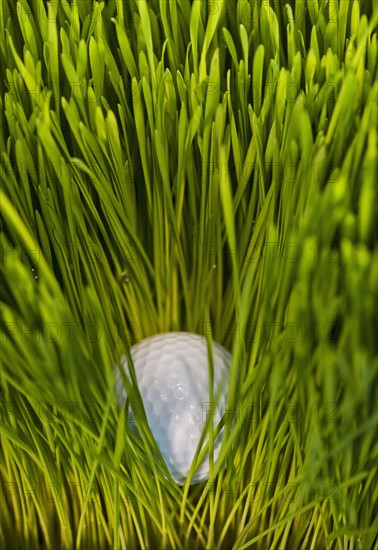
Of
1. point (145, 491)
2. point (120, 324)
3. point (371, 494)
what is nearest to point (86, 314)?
point (120, 324)

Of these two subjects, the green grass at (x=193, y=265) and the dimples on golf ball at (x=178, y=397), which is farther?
the dimples on golf ball at (x=178, y=397)

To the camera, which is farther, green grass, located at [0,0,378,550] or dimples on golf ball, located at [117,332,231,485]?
dimples on golf ball, located at [117,332,231,485]

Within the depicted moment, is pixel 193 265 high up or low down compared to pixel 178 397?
up

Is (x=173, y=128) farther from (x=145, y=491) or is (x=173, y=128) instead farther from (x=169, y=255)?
(x=145, y=491)
